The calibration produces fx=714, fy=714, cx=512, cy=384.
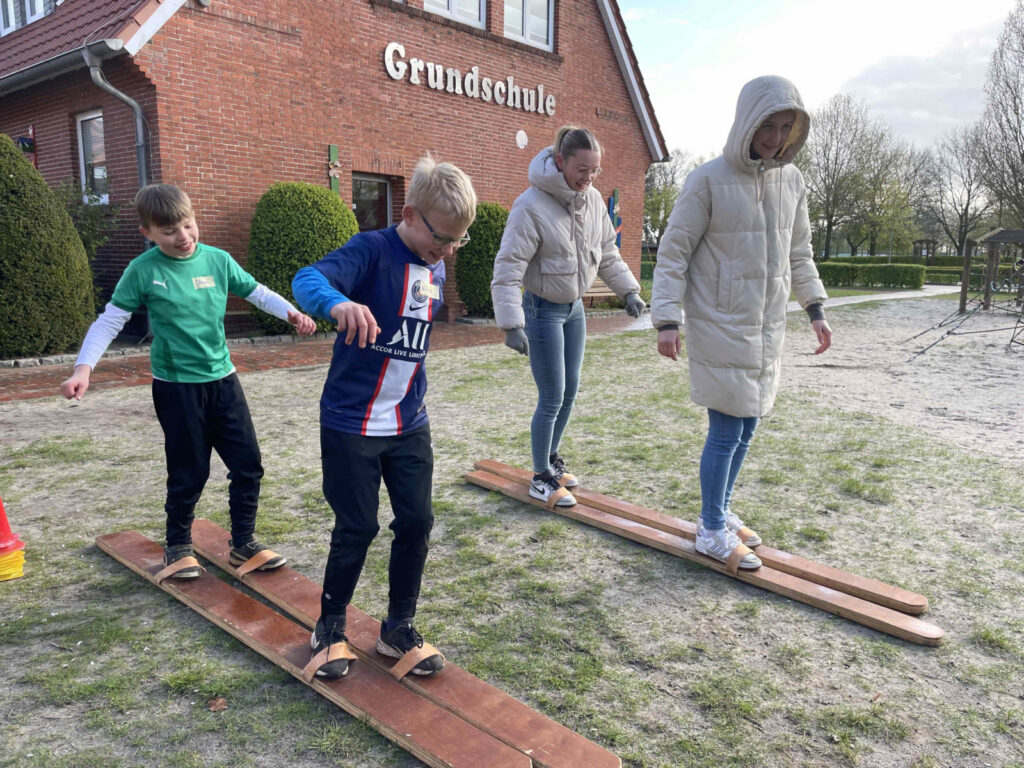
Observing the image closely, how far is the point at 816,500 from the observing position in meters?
4.25

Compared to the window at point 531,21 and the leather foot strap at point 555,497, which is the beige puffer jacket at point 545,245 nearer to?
the leather foot strap at point 555,497

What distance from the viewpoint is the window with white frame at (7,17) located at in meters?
13.3

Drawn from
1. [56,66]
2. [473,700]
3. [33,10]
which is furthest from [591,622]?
[33,10]

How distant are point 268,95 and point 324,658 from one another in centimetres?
1045

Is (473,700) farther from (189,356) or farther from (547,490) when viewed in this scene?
(547,490)

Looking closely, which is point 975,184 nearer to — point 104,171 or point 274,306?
point 104,171

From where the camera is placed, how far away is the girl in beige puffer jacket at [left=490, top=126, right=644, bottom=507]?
3.60 metres

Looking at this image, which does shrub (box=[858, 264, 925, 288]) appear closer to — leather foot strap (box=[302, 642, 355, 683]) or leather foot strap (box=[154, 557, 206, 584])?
leather foot strap (box=[154, 557, 206, 584])

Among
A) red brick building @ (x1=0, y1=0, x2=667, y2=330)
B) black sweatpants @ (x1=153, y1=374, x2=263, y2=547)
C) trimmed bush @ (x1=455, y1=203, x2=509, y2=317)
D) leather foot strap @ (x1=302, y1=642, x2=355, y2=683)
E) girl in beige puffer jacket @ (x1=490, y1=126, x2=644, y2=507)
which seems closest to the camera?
leather foot strap @ (x1=302, y1=642, x2=355, y2=683)

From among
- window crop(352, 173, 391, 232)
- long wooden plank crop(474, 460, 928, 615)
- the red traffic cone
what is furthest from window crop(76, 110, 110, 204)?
long wooden plank crop(474, 460, 928, 615)

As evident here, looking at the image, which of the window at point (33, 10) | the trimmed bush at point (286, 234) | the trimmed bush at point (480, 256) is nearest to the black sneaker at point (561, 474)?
the trimmed bush at point (286, 234)

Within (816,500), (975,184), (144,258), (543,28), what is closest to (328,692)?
(144,258)

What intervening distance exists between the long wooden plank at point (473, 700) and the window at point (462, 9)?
12466 millimetres

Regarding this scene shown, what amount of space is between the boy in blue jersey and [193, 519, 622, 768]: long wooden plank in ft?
0.33
